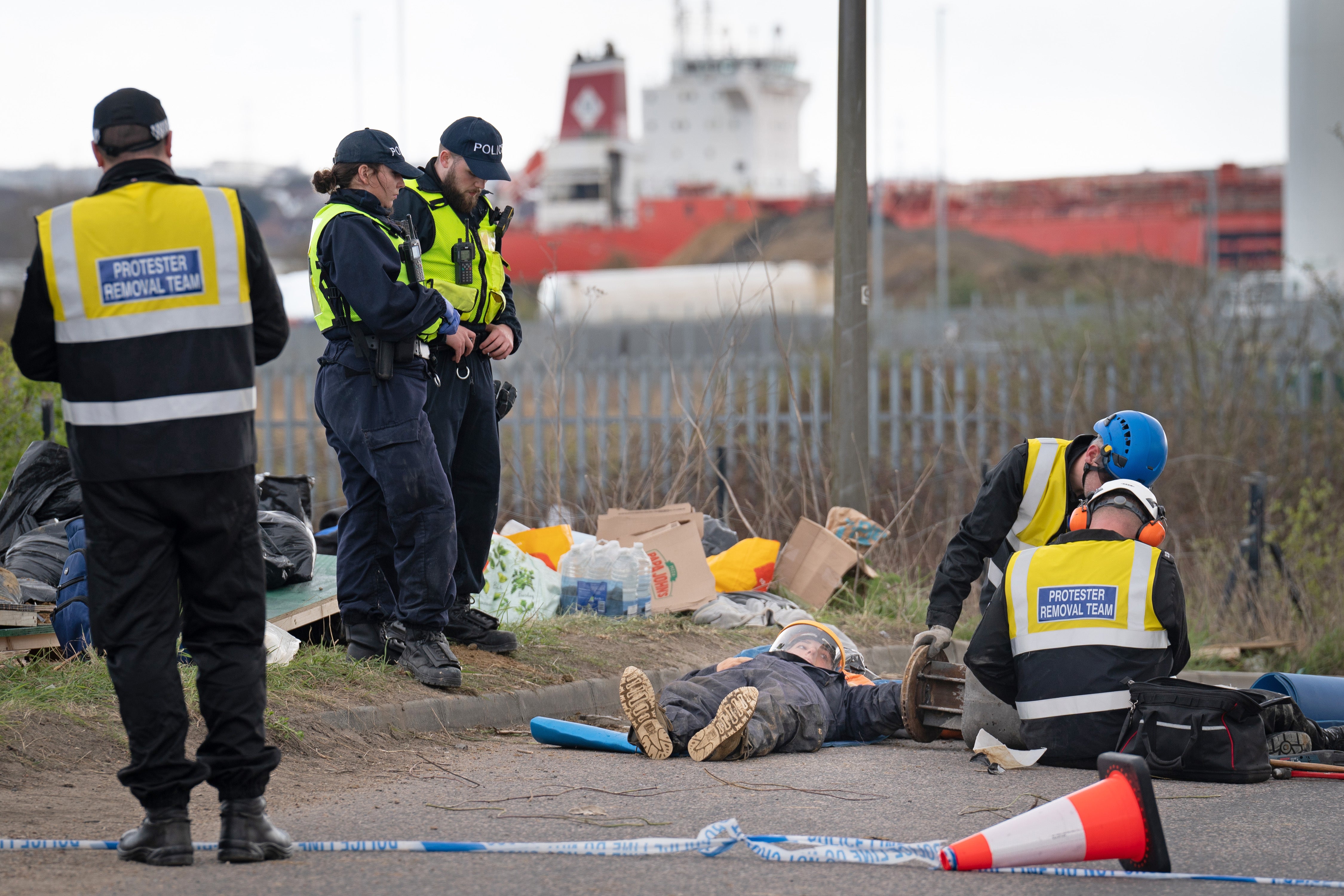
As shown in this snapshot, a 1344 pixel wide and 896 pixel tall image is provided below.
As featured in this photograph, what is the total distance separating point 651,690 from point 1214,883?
2234mm

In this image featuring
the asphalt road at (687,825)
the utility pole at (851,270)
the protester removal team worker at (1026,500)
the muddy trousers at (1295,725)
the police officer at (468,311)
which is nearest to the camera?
the asphalt road at (687,825)

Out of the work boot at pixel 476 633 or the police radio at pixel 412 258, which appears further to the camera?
the work boot at pixel 476 633

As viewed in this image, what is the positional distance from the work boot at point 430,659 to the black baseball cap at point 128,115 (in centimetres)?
276

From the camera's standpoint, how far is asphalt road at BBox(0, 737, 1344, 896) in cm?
361

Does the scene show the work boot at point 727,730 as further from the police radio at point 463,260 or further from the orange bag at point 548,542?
the orange bag at point 548,542

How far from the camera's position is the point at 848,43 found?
370 inches

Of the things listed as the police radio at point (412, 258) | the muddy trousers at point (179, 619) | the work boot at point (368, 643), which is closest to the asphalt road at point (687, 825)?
the muddy trousers at point (179, 619)

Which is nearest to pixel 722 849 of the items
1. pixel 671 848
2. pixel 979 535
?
pixel 671 848

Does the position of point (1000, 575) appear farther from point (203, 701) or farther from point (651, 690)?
point (203, 701)

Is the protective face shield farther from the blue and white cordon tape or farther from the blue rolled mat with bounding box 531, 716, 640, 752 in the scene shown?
the blue and white cordon tape

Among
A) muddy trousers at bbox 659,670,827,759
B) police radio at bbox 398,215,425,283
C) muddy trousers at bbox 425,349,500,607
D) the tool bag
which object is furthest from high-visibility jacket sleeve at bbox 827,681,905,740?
police radio at bbox 398,215,425,283

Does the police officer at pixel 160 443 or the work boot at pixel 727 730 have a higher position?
the police officer at pixel 160 443

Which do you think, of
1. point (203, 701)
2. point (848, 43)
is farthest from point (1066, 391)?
point (203, 701)

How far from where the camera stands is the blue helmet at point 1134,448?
5809 millimetres
